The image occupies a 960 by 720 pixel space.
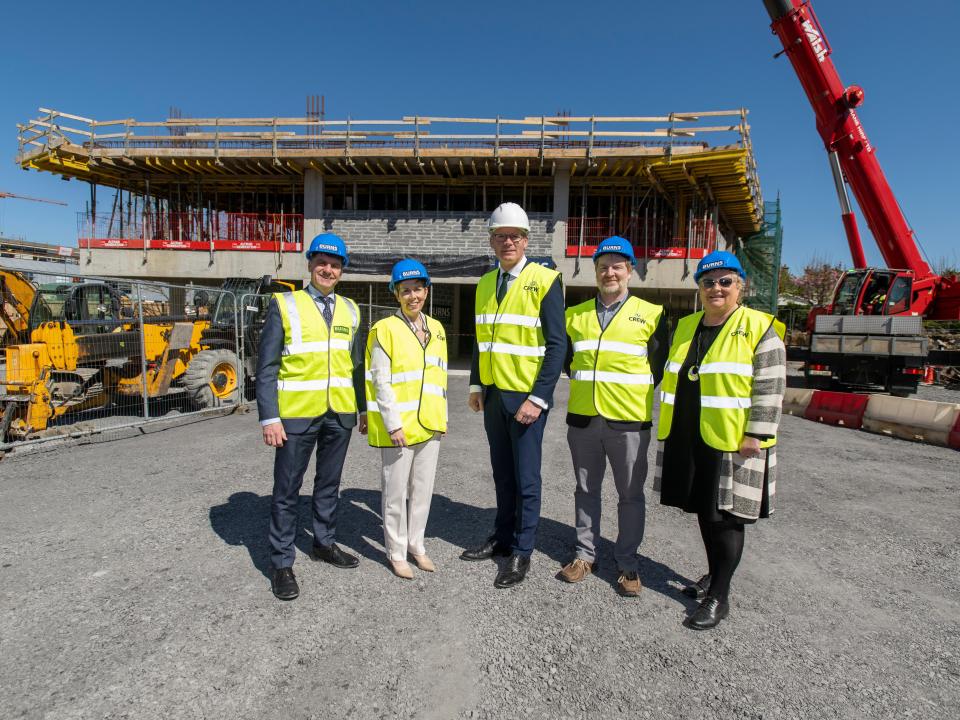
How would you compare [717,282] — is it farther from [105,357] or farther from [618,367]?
[105,357]

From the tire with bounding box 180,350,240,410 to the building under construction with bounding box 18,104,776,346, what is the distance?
314 inches

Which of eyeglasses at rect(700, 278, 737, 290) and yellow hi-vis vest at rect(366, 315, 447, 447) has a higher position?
eyeglasses at rect(700, 278, 737, 290)

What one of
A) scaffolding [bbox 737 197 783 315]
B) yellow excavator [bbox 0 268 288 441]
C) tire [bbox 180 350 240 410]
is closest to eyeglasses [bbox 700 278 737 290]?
yellow excavator [bbox 0 268 288 441]

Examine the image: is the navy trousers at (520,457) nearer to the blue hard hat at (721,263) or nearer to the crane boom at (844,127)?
the blue hard hat at (721,263)

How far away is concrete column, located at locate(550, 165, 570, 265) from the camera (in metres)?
17.1

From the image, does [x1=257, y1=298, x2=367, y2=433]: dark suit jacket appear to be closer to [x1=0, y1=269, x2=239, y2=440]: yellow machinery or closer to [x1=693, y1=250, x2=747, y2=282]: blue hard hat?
[x1=693, y1=250, x2=747, y2=282]: blue hard hat

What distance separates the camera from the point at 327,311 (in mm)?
3387

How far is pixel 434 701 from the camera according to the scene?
225 centimetres

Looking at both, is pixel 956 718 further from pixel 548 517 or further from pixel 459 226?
pixel 459 226

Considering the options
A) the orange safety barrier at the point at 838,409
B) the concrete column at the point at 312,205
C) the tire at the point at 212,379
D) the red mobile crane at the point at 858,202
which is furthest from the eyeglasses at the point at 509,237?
the concrete column at the point at 312,205

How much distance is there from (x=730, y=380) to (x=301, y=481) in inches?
101

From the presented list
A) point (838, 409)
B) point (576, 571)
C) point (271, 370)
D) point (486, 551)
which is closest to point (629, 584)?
point (576, 571)

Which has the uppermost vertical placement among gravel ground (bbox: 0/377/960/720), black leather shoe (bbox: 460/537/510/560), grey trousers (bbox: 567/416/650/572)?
grey trousers (bbox: 567/416/650/572)

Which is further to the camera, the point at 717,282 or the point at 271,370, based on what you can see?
the point at 271,370
